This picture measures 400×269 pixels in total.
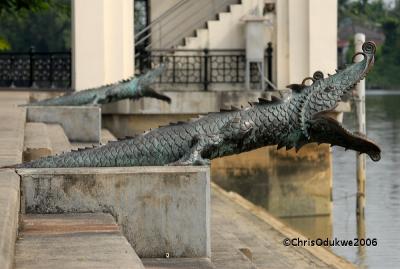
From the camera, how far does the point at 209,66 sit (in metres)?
27.6

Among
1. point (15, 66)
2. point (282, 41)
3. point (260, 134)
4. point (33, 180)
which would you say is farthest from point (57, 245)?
point (15, 66)

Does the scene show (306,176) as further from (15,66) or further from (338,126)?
(338,126)

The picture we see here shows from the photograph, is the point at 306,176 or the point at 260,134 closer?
the point at 260,134

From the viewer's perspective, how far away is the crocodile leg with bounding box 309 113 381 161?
12438mm

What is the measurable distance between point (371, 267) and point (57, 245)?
33.6 feet

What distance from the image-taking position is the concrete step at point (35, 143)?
1407 centimetres

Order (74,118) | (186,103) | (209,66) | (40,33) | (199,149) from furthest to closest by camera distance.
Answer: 1. (40,33)
2. (209,66)
3. (186,103)
4. (74,118)
5. (199,149)

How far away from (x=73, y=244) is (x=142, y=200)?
180 cm

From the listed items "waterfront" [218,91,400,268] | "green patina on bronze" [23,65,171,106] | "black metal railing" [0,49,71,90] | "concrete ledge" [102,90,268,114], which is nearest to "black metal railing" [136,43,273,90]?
"concrete ledge" [102,90,268,114]

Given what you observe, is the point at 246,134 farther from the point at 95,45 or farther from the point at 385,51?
the point at 385,51

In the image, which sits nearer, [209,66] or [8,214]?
[8,214]

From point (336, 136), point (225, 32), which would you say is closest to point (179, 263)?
point (336, 136)

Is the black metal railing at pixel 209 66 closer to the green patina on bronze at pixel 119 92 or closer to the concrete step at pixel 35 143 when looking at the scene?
the green patina on bronze at pixel 119 92

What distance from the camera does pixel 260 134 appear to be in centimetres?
1229
